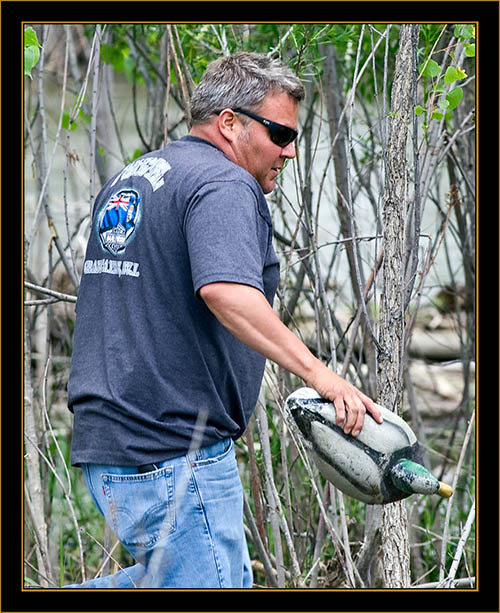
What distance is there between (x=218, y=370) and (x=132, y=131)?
7.18 m

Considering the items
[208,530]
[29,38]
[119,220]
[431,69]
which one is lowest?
[208,530]

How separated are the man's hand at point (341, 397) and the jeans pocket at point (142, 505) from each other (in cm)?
48

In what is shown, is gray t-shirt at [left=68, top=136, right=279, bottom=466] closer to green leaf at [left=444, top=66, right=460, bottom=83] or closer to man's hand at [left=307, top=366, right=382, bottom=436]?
man's hand at [left=307, top=366, right=382, bottom=436]

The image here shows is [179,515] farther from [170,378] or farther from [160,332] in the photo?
[160,332]

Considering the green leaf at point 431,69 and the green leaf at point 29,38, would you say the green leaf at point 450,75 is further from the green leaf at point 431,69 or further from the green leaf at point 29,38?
the green leaf at point 29,38

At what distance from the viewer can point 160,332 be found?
2.35 m

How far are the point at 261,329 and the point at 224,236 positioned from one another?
10.1 inches

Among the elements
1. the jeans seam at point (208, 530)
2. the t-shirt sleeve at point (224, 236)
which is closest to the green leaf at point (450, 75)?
the t-shirt sleeve at point (224, 236)

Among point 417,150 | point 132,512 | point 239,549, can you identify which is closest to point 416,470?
point 239,549

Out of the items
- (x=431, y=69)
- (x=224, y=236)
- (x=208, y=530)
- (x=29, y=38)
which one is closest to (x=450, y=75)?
(x=431, y=69)

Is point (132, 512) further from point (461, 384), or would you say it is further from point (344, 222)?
point (461, 384)

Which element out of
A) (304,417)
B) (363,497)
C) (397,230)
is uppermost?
(397,230)

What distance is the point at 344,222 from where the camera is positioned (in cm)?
397

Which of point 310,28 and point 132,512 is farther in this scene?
point 310,28
